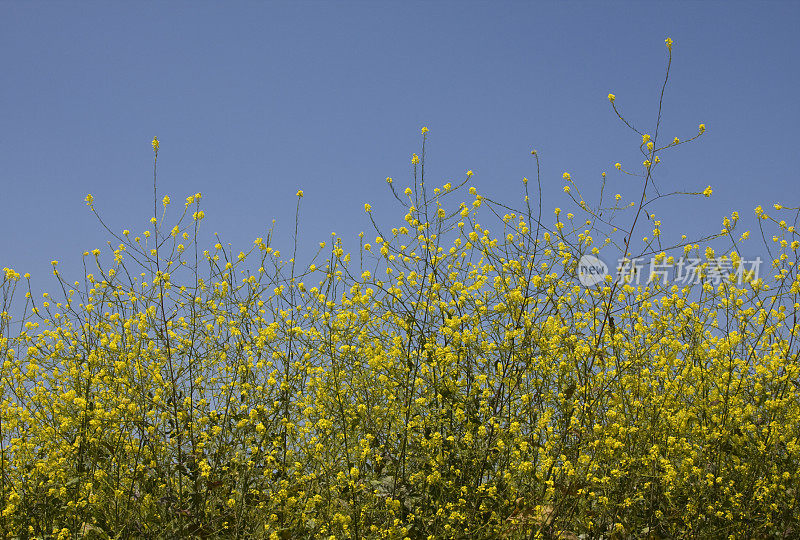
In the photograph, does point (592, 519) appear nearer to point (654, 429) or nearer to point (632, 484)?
point (632, 484)

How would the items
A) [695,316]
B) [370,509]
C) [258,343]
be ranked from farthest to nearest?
[695,316] < [258,343] < [370,509]

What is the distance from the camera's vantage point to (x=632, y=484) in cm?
362

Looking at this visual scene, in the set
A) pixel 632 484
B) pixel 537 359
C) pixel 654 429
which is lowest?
pixel 632 484

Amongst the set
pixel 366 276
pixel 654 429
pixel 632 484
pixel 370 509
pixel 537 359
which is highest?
pixel 366 276

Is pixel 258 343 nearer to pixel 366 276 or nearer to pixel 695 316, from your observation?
pixel 366 276

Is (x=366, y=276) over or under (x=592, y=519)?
over

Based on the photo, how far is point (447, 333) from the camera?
3.75m

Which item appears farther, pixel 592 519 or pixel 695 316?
pixel 695 316

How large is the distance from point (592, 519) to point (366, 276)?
73.2 inches

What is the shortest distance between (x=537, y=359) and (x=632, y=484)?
31.5 inches

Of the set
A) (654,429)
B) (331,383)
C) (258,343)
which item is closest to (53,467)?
(258,343)

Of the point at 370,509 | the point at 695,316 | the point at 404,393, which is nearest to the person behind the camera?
the point at 370,509

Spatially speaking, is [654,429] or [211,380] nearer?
[654,429]

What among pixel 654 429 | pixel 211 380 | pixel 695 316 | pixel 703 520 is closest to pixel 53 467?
pixel 211 380
